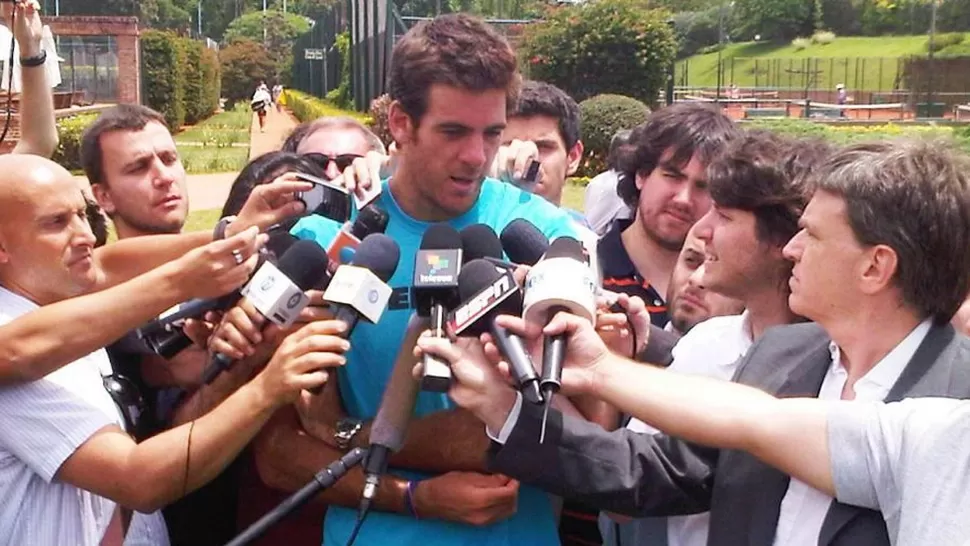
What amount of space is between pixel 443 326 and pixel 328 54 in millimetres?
39714

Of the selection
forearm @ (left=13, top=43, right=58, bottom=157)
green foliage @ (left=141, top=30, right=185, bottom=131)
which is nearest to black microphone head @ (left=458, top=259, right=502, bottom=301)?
forearm @ (left=13, top=43, right=58, bottom=157)

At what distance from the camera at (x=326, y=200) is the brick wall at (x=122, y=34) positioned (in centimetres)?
3214

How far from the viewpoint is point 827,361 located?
214 centimetres

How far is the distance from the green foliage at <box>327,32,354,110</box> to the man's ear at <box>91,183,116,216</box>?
80.6ft

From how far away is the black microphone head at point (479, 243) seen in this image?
2.29m

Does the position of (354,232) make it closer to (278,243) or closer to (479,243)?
(278,243)

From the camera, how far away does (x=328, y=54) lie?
4050cm

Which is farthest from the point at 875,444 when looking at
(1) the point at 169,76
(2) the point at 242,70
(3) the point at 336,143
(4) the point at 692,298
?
(2) the point at 242,70

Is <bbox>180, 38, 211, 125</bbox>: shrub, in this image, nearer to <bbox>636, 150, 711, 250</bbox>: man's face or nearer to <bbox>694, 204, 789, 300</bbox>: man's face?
<bbox>636, 150, 711, 250</bbox>: man's face

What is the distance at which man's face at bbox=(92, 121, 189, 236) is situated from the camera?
3701mm

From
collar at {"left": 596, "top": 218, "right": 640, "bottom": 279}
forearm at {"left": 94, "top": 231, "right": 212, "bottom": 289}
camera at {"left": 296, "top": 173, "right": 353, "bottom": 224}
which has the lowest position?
collar at {"left": 596, "top": 218, "right": 640, "bottom": 279}

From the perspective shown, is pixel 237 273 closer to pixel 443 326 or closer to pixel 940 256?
pixel 443 326

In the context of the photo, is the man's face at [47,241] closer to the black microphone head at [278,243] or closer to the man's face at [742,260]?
the black microphone head at [278,243]

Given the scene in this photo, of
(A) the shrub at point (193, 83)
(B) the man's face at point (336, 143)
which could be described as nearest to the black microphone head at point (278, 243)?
(B) the man's face at point (336, 143)
